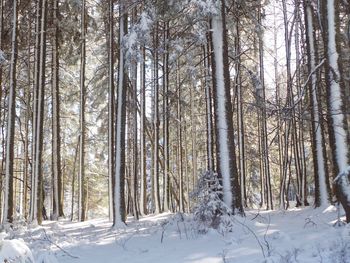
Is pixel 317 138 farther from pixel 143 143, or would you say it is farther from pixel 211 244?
pixel 143 143

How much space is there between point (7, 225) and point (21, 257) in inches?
329

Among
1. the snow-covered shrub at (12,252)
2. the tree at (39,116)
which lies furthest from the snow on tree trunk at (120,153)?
the snow-covered shrub at (12,252)

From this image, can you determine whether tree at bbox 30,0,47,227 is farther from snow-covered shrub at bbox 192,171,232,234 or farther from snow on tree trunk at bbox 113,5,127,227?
snow-covered shrub at bbox 192,171,232,234

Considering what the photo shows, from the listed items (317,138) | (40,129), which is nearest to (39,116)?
(40,129)

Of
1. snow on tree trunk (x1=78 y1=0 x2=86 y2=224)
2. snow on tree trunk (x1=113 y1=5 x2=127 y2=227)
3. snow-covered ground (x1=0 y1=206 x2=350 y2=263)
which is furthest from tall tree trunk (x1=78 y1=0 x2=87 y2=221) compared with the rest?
snow-covered ground (x1=0 y1=206 x2=350 y2=263)

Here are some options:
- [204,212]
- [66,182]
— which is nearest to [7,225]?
[204,212]

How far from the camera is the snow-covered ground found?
576 cm

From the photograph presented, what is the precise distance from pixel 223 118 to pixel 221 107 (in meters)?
0.27

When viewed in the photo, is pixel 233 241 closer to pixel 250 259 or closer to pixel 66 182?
pixel 250 259

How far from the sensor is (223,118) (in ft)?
34.5

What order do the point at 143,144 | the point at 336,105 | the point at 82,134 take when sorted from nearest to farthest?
the point at 336,105 < the point at 82,134 < the point at 143,144

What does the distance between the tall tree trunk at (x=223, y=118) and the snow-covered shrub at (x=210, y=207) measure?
0.28 metres

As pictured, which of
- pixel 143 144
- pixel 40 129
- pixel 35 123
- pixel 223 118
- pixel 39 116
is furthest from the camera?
pixel 143 144

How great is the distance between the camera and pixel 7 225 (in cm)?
1202
